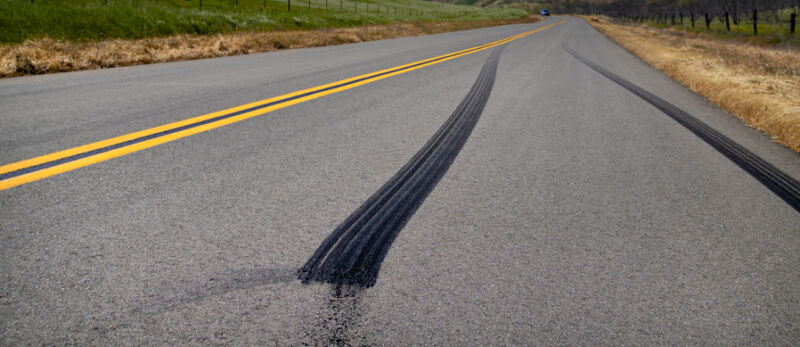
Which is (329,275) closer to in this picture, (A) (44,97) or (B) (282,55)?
(A) (44,97)

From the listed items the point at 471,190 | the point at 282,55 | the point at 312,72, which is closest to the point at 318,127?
the point at 471,190

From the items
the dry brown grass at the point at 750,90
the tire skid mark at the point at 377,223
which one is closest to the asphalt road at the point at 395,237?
the tire skid mark at the point at 377,223

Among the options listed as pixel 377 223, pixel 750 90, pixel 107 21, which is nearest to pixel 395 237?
pixel 377 223

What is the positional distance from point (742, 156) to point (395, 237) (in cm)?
375

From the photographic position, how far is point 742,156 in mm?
4129

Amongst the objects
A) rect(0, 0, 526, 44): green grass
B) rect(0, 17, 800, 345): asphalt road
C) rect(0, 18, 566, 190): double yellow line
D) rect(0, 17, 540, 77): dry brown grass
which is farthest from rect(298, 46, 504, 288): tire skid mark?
rect(0, 0, 526, 44): green grass

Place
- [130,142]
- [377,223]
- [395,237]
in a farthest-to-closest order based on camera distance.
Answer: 1. [130,142]
2. [377,223]
3. [395,237]

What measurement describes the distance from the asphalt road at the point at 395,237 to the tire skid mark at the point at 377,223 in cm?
6

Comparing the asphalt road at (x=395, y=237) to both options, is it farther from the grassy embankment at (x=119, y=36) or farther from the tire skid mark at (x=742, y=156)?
the grassy embankment at (x=119, y=36)

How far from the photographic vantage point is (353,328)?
1.66 m

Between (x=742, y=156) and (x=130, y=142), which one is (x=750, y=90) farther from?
(x=130, y=142)

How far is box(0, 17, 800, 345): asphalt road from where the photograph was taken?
1688 millimetres

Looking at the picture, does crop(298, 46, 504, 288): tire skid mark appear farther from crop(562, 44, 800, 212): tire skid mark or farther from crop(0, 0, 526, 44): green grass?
crop(0, 0, 526, 44): green grass

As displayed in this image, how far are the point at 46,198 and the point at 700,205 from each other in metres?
4.06
